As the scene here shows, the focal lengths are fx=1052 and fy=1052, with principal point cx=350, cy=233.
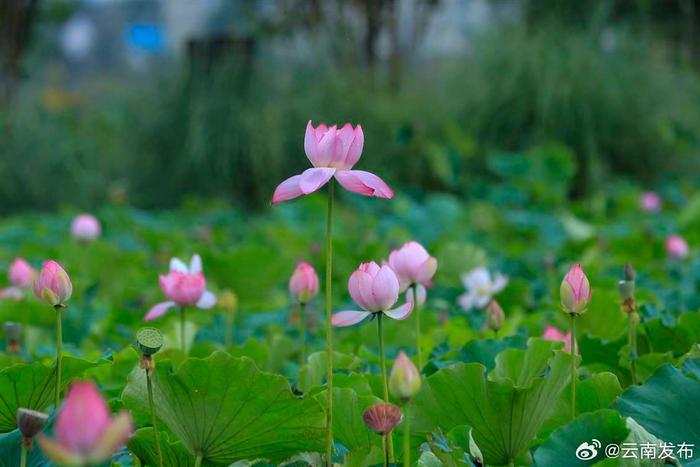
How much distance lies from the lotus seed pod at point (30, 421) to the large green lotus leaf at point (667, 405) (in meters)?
0.54

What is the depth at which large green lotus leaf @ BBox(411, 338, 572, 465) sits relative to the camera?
100cm

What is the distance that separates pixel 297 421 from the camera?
3.19 ft

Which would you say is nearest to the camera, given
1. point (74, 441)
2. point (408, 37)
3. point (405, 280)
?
point (74, 441)

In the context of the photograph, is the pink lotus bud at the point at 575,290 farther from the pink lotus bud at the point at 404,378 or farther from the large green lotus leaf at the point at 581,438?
the pink lotus bud at the point at 404,378

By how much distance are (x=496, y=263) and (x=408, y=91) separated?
394 centimetres

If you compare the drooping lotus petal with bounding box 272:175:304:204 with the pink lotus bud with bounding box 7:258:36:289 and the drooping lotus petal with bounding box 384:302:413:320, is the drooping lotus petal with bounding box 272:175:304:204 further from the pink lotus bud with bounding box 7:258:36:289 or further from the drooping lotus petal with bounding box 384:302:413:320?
the pink lotus bud with bounding box 7:258:36:289

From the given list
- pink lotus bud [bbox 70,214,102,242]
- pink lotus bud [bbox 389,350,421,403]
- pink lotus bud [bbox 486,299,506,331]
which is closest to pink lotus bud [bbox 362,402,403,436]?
pink lotus bud [bbox 389,350,421,403]

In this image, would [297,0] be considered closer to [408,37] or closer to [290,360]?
[408,37]

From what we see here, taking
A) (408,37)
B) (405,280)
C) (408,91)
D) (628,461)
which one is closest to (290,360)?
(405,280)

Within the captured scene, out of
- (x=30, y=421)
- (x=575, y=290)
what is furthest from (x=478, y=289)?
(x=30, y=421)

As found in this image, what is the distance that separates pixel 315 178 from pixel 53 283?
30 cm

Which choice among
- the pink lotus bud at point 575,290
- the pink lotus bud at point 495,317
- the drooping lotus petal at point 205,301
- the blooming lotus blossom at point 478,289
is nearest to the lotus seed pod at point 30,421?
the pink lotus bud at point 575,290

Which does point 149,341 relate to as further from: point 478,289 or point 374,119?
point 374,119

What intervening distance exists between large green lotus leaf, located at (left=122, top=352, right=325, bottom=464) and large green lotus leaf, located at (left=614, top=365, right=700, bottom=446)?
308 millimetres
